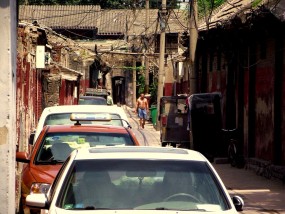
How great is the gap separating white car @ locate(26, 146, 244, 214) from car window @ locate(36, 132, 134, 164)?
4367 millimetres

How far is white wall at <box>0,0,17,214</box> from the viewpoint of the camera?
10.0 m

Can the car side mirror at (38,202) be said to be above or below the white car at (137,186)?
below

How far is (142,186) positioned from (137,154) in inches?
16.1

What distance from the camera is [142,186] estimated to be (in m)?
7.84

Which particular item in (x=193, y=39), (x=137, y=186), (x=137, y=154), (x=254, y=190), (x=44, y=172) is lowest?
(x=254, y=190)

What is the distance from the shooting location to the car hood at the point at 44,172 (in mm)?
11578

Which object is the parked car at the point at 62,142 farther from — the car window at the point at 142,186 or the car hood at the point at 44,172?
the car window at the point at 142,186

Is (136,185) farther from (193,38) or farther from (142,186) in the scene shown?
(193,38)

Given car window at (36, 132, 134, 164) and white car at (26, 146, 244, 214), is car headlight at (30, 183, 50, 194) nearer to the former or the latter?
car window at (36, 132, 134, 164)

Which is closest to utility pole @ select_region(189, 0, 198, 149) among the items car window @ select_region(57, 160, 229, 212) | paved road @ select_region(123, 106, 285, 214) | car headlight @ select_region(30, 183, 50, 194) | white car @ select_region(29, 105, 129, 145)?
paved road @ select_region(123, 106, 285, 214)

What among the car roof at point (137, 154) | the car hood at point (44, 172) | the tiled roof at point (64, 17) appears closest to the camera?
the car roof at point (137, 154)

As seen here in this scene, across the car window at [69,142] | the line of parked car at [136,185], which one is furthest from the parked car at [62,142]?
the line of parked car at [136,185]

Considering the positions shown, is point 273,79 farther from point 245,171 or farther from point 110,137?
point 110,137

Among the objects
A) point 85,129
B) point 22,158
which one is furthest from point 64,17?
point 22,158
